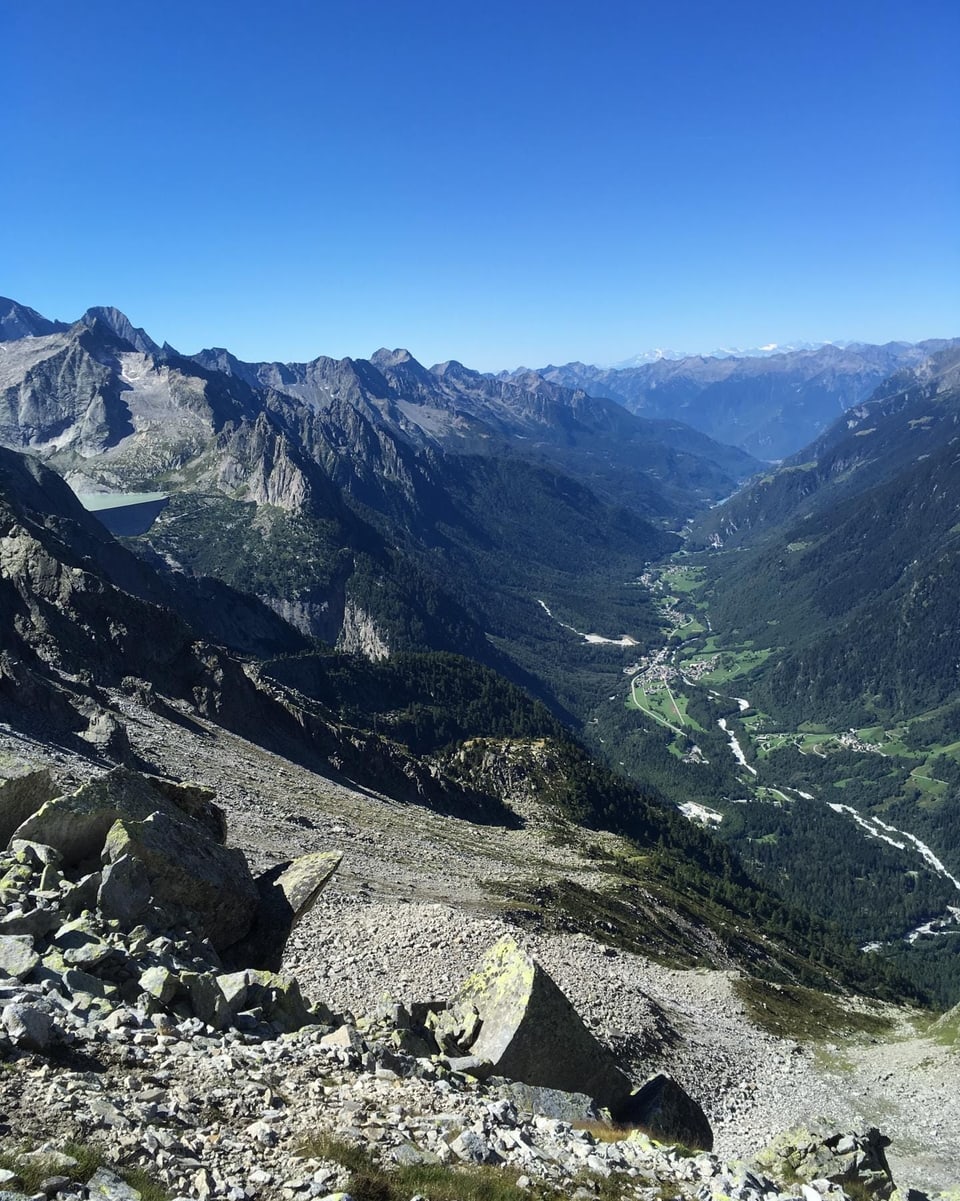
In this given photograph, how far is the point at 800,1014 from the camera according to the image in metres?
67.4

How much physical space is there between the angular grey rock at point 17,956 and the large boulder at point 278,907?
953 centimetres

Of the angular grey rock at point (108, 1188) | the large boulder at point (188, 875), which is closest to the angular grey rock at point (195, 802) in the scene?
the large boulder at point (188, 875)

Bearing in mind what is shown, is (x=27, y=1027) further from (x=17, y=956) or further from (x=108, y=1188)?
(x=108, y=1188)

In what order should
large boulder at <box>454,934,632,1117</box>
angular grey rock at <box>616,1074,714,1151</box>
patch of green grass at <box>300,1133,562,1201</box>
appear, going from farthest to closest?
angular grey rock at <box>616,1074,714,1151</box> → large boulder at <box>454,934,632,1117</box> → patch of green grass at <box>300,1133,562,1201</box>

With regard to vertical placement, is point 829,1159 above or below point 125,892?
below

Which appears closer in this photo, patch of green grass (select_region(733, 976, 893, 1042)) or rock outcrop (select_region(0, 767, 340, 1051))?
rock outcrop (select_region(0, 767, 340, 1051))

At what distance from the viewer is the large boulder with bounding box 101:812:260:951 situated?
26.6 m

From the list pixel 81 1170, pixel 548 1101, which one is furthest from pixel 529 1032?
pixel 81 1170

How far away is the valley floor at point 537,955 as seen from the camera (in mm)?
42625

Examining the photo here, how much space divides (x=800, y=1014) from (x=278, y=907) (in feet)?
182

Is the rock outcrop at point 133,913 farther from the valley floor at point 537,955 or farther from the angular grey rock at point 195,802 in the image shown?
the valley floor at point 537,955

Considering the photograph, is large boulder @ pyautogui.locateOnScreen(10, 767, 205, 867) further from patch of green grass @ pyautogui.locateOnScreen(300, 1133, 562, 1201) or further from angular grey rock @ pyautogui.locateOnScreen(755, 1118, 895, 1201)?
angular grey rock @ pyautogui.locateOnScreen(755, 1118, 895, 1201)

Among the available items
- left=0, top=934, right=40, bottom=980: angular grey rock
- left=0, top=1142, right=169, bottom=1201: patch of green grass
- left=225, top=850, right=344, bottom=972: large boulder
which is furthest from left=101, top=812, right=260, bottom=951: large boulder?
left=0, top=1142, right=169, bottom=1201: patch of green grass

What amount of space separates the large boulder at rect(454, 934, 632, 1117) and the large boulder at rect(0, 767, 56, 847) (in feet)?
58.4
